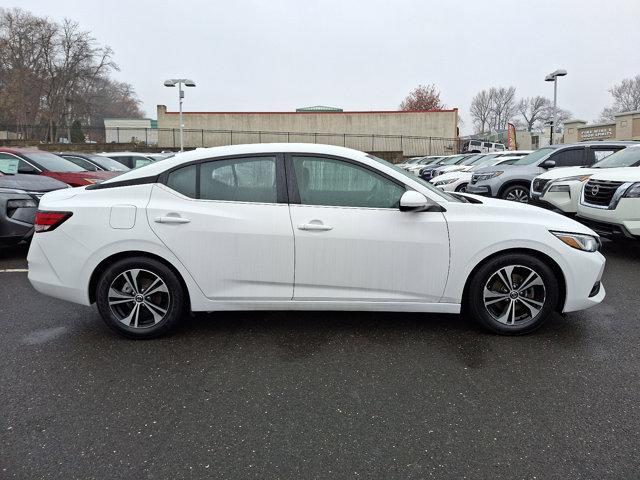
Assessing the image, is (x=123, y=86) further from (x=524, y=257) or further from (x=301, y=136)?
(x=524, y=257)

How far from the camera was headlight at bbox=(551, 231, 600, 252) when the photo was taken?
3.64m

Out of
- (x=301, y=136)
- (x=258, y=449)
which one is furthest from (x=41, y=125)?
(x=258, y=449)

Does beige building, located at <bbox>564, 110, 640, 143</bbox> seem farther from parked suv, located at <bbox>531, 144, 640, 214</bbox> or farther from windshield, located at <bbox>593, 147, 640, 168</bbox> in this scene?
parked suv, located at <bbox>531, 144, 640, 214</bbox>

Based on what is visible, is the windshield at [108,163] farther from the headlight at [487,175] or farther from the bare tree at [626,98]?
the bare tree at [626,98]

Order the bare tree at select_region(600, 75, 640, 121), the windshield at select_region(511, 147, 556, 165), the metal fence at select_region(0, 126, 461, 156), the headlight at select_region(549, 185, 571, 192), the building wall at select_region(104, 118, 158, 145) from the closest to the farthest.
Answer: the headlight at select_region(549, 185, 571, 192) < the windshield at select_region(511, 147, 556, 165) < the metal fence at select_region(0, 126, 461, 156) < the building wall at select_region(104, 118, 158, 145) < the bare tree at select_region(600, 75, 640, 121)

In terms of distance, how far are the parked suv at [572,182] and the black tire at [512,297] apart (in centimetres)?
440

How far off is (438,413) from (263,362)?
128 centimetres

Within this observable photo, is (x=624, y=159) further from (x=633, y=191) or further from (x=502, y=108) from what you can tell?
(x=502, y=108)

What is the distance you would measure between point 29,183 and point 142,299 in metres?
5.34

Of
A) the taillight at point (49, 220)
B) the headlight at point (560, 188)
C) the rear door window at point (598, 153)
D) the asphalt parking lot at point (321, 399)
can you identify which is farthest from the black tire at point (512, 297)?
the rear door window at point (598, 153)

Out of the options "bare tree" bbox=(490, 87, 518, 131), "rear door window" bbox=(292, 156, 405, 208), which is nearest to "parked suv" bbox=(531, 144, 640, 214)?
"rear door window" bbox=(292, 156, 405, 208)

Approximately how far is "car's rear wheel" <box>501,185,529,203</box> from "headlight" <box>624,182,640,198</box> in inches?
175

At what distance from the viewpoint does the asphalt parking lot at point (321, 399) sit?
7.40 feet

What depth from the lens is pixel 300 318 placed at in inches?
165
